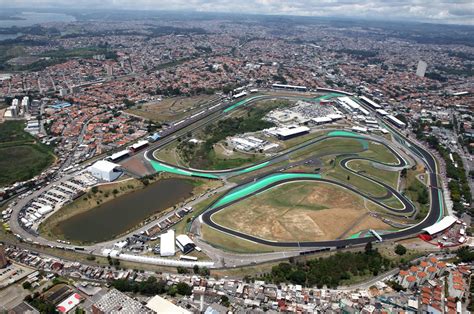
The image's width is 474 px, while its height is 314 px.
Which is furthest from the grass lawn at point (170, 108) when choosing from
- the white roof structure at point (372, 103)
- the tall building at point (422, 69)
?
the tall building at point (422, 69)

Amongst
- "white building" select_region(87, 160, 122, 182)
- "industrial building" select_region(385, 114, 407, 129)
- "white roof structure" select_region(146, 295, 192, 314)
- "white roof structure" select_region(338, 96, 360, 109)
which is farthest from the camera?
"white roof structure" select_region(338, 96, 360, 109)

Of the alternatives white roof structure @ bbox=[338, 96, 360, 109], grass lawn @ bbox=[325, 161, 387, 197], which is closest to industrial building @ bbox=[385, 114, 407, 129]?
white roof structure @ bbox=[338, 96, 360, 109]

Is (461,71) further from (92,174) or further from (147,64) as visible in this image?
(92,174)

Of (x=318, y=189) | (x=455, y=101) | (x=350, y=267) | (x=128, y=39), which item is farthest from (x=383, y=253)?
(x=128, y=39)

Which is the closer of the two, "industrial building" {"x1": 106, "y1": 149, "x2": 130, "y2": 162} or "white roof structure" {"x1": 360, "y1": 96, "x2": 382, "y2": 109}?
"industrial building" {"x1": 106, "y1": 149, "x2": 130, "y2": 162}

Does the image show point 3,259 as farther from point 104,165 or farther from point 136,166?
point 136,166

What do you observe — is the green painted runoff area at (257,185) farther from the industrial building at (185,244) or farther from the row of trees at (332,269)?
the row of trees at (332,269)

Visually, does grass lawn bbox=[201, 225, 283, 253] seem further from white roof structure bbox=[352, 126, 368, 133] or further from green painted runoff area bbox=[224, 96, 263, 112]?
green painted runoff area bbox=[224, 96, 263, 112]
